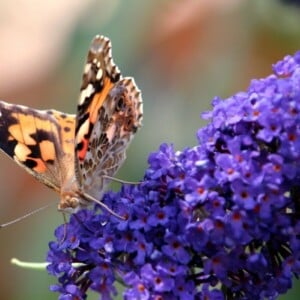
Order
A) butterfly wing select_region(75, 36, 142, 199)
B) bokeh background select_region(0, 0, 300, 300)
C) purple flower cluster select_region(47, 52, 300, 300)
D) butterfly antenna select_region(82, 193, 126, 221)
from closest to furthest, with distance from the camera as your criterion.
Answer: purple flower cluster select_region(47, 52, 300, 300) < butterfly antenna select_region(82, 193, 126, 221) < butterfly wing select_region(75, 36, 142, 199) < bokeh background select_region(0, 0, 300, 300)

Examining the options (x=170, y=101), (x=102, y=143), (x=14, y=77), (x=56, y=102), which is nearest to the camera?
(x=102, y=143)

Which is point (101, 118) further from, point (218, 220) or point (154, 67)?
Result: point (154, 67)

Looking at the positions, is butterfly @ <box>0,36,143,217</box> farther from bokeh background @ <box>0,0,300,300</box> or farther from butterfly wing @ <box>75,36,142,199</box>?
bokeh background @ <box>0,0,300,300</box>

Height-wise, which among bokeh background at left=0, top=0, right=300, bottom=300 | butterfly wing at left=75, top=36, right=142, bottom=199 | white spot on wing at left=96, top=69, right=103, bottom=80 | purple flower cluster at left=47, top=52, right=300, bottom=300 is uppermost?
bokeh background at left=0, top=0, right=300, bottom=300

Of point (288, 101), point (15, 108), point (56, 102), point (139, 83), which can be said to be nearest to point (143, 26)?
point (139, 83)

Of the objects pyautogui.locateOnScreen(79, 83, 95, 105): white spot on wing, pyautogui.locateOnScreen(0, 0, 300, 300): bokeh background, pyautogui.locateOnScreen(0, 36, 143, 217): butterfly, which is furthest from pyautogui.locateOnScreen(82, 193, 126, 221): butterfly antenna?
pyautogui.locateOnScreen(0, 0, 300, 300): bokeh background

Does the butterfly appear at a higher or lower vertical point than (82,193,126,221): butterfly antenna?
higher

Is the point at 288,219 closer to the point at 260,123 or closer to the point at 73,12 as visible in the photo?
the point at 260,123
